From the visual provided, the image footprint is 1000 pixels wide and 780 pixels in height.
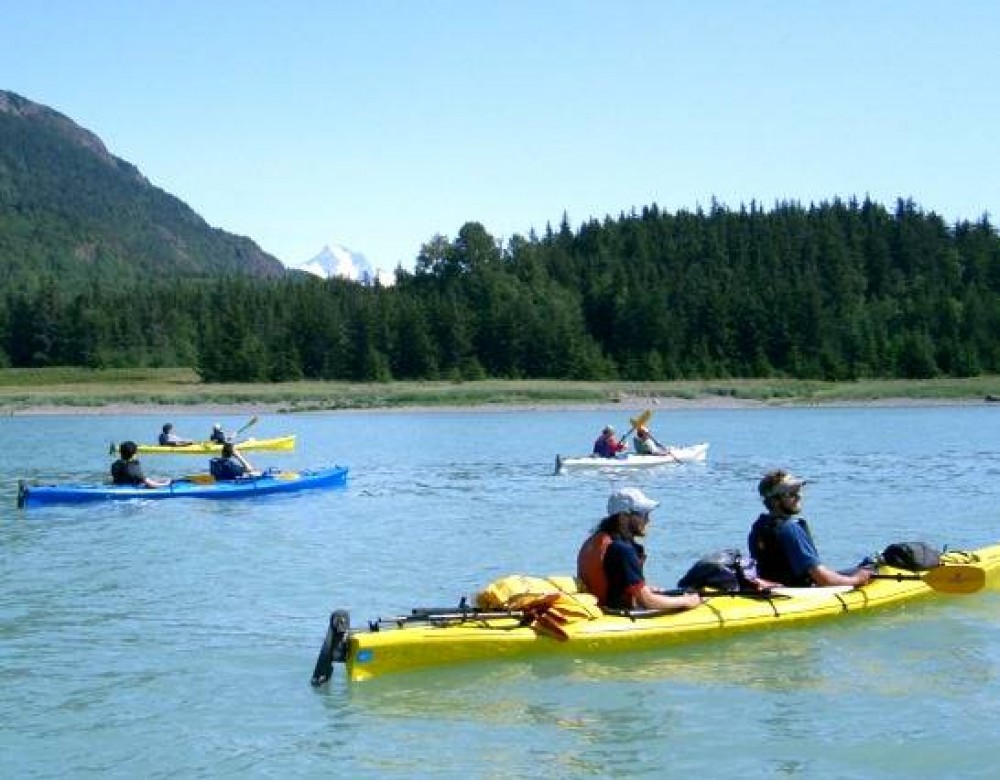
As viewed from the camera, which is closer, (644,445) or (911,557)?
(911,557)

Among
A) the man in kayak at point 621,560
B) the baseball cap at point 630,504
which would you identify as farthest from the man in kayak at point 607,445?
the baseball cap at point 630,504

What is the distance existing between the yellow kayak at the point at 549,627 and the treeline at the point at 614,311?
3186 inches

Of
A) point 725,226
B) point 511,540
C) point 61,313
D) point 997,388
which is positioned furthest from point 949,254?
point 511,540

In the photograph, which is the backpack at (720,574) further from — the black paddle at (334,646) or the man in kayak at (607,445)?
the man in kayak at (607,445)

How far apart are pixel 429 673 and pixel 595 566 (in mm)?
1852

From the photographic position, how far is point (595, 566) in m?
11.8

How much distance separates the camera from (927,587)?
44.9 ft

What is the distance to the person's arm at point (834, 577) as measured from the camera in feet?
42.5

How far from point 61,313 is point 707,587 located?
12048 cm

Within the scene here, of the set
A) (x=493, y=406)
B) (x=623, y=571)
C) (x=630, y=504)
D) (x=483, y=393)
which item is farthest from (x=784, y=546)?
(x=483, y=393)

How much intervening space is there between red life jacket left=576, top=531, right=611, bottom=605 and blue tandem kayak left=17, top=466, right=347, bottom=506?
14.4 m

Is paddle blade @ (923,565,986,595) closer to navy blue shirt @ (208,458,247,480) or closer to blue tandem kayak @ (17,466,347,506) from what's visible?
blue tandem kayak @ (17,466,347,506)

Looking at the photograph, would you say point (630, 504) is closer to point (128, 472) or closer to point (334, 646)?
point (334, 646)

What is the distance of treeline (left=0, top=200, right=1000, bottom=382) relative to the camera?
9788cm
